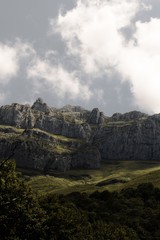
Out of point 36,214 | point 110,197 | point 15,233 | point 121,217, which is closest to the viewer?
point 15,233

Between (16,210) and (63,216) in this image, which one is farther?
(63,216)

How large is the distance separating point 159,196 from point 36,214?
125 meters

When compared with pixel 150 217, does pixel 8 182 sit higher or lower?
higher

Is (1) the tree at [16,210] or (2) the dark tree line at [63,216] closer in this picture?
(1) the tree at [16,210]

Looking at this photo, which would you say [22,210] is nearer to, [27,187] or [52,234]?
[27,187]

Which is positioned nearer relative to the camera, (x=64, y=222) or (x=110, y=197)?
(x=64, y=222)

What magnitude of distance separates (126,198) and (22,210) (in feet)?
407

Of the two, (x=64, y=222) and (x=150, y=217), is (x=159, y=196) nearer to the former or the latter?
(x=150, y=217)

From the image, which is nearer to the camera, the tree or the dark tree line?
the tree

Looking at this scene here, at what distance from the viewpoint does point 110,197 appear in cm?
18775

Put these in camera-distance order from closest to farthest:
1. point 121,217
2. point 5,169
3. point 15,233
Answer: point 5,169
point 15,233
point 121,217

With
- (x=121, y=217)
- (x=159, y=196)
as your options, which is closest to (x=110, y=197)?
(x=159, y=196)

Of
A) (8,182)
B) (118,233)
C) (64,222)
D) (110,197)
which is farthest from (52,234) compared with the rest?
(110,197)

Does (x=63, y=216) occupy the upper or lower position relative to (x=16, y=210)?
lower
